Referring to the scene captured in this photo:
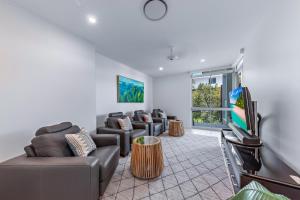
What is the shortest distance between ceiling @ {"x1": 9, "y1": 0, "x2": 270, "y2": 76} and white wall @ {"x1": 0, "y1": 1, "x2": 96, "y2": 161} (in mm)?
257

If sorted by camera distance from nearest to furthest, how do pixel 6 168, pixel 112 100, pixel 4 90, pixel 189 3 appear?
1. pixel 6 168
2. pixel 4 90
3. pixel 189 3
4. pixel 112 100

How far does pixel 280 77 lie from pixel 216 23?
4.38 ft

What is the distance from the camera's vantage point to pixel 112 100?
415 cm

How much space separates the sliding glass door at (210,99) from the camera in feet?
18.0

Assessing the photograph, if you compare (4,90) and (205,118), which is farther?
(205,118)

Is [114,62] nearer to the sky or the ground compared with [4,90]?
nearer to the sky

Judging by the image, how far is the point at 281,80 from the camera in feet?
5.07

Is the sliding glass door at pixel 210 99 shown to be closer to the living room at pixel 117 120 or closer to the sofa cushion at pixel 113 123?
the living room at pixel 117 120

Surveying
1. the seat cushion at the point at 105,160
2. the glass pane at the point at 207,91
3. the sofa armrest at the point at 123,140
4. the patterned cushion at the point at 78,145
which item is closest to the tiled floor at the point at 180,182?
the sofa armrest at the point at 123,140

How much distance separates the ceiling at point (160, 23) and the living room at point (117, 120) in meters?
0.02

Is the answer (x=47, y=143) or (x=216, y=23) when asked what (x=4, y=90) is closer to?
(x=47, y=143)

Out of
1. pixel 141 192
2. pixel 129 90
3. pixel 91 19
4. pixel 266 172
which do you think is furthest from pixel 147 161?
pixel 129 90

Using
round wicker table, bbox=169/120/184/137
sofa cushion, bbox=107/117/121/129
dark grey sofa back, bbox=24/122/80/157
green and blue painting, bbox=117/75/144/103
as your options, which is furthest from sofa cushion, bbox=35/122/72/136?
round wicker table, bbox=169/120/184/137

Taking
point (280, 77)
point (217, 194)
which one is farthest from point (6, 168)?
point (280, 77)
